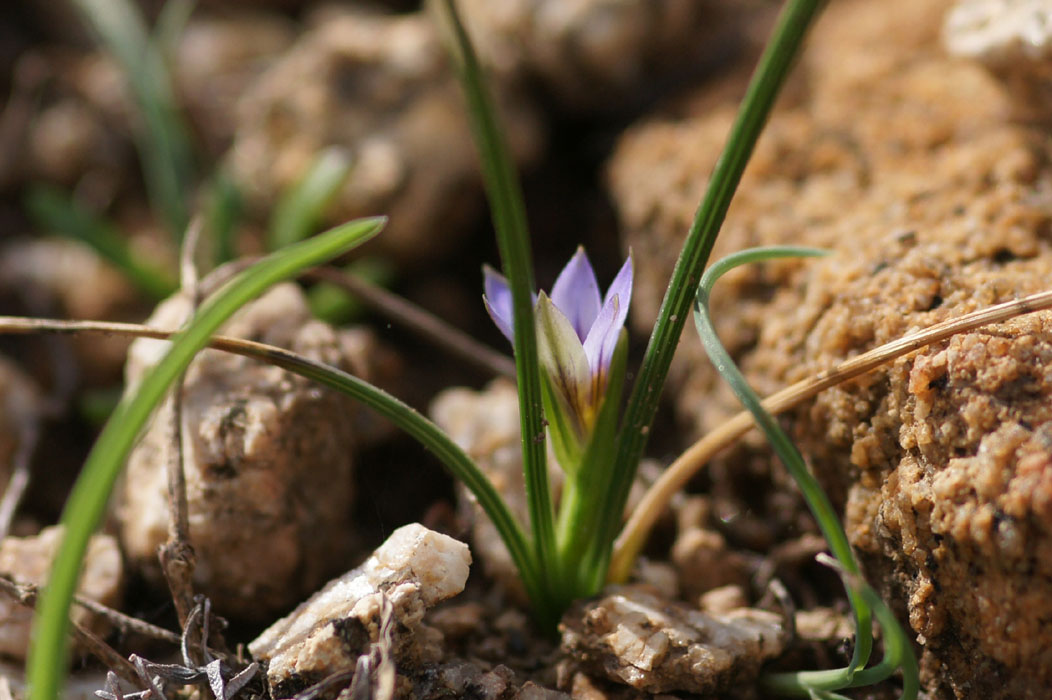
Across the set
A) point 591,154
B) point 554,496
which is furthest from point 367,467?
point 591,154

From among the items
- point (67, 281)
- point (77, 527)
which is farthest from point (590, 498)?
point (67, 281)

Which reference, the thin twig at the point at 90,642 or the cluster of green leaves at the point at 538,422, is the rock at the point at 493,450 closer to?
the cluster of green leaves at the point at 538,422

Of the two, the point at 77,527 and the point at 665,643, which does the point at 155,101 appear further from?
the point at 665,643

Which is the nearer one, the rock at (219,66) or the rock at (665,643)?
the rock at (665,643)

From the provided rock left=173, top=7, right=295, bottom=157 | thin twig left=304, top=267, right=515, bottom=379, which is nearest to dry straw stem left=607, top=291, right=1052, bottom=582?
thin twig left=304, top=267, right=515, bottom=379

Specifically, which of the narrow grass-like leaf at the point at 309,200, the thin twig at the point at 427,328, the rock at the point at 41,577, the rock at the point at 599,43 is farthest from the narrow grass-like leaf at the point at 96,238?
the rock at the point at 599,43

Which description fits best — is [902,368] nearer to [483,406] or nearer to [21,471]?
[483,406]
